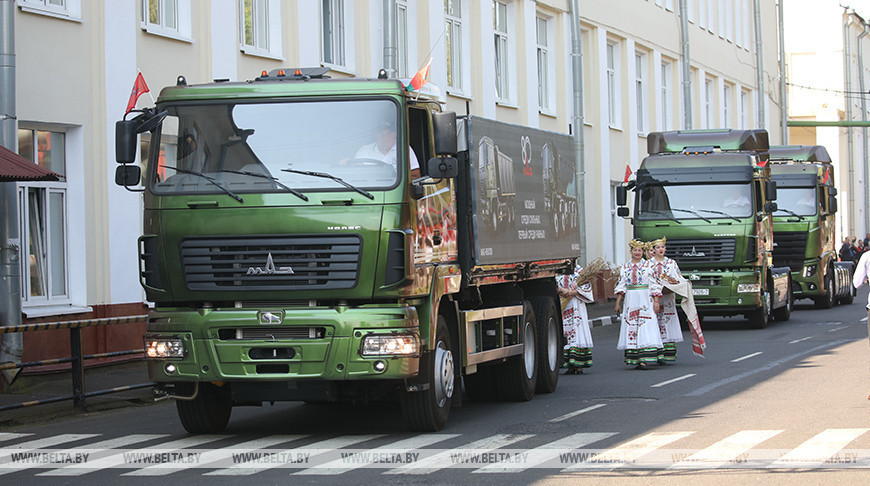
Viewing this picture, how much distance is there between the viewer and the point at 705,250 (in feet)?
84.0

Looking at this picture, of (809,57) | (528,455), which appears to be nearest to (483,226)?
(528,455)

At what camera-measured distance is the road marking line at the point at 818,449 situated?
938 centimetres

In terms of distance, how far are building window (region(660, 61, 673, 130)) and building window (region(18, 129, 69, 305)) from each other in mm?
30515

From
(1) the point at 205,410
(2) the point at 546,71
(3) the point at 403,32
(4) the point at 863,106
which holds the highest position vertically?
(4) the point at 863,106

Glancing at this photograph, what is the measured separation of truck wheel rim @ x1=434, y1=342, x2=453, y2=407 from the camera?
1172cm

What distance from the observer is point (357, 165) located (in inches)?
439

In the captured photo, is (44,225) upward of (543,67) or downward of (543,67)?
downward

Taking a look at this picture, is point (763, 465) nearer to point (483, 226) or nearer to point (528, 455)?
point (528, 455)

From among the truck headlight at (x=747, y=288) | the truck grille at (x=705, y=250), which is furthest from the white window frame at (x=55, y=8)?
the truck headlight at (x=747, y=288)

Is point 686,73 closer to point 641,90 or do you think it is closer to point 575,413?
point 641,90

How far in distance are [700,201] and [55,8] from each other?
12.9 meters

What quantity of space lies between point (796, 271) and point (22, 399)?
68.1 feet

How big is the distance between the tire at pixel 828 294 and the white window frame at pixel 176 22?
60.1 feet

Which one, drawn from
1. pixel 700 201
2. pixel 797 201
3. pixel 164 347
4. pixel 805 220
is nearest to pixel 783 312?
pixel 805 220
